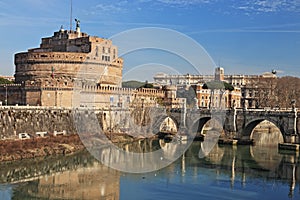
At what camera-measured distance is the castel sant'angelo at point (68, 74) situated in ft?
114

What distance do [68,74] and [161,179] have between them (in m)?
23.6

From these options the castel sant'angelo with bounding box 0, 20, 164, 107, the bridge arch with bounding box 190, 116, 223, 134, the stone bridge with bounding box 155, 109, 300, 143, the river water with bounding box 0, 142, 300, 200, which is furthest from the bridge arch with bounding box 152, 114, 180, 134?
the river water with bounding box 0, 142, 300, 200

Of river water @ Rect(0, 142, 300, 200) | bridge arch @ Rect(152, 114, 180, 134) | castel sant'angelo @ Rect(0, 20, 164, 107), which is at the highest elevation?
castel sant'angelo @ Rect(0, 20, 164, 107)

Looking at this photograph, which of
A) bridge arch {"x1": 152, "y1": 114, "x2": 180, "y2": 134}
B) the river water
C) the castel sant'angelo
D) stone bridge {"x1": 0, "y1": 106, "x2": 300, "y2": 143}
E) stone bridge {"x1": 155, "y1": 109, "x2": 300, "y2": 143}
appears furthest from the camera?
bridge arch {"x1": 152, "y1": 114, "x2": 180, "y2": 134}

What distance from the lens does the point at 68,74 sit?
132ft

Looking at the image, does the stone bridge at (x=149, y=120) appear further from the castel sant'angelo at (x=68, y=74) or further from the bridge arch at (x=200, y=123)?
the castel sant'angelo at (x=68, y=74)

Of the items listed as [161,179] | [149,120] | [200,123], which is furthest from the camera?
[200,123]

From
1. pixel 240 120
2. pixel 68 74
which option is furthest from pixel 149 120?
pixel 68 74

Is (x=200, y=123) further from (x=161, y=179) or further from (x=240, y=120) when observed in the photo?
(x=161, y=179)

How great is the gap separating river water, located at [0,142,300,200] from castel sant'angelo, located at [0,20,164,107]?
1114cm

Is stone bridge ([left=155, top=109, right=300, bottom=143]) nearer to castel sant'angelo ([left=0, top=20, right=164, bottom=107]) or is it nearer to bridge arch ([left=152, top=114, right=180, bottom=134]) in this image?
bridge arch ([left=152, top=114, right=180, bottom=134])

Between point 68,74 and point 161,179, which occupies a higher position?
point 68,74

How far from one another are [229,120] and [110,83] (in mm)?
11800

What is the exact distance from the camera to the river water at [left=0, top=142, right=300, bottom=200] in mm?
16406
